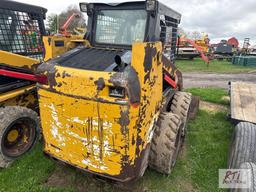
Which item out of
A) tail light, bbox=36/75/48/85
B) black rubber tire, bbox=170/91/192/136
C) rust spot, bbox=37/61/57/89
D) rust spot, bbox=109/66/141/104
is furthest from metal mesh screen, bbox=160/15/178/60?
tail light, bbox=36/75/48/85

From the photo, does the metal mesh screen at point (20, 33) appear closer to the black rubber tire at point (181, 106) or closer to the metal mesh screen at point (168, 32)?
the metal mesh screen at point (168, 32)

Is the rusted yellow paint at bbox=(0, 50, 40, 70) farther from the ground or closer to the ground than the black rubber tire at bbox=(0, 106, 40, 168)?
farther from the ground

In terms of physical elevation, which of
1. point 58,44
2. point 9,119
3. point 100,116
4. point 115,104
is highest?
point 58,44

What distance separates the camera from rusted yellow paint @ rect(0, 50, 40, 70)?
3.22 m

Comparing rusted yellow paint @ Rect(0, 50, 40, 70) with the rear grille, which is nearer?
the rear grille

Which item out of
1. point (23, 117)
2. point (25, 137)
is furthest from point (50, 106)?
point (25, 137)

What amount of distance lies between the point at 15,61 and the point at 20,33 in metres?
0.66

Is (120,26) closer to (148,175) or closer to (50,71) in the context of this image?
(50,71)

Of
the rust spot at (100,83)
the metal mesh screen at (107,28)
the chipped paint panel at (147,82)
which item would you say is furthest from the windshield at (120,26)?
the rust spot at (100,83)

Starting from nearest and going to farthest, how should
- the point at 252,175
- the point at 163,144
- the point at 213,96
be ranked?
1. the point at 252,175
2. the point at 163,144
3. the point at 213,96

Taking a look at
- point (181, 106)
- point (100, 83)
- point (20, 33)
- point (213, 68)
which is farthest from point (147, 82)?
point (213, 68)

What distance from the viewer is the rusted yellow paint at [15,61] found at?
3.22 metres

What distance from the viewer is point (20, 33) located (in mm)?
3758

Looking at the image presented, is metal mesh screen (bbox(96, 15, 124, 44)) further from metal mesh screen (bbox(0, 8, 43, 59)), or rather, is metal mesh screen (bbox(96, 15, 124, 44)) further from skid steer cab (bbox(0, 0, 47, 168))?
metal mesh screen (bbox(0, 8, 43, 59))
